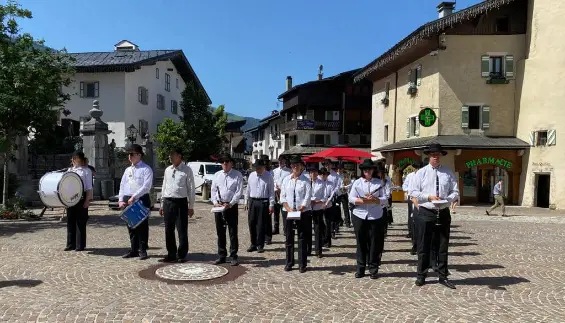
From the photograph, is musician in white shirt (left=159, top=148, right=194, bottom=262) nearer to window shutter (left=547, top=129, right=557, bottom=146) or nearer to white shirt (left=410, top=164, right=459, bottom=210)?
white shirt (left=410, top=164, right=459, bottom=210)

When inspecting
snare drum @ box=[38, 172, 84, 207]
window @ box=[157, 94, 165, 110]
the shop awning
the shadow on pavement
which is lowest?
the shadow on pavement

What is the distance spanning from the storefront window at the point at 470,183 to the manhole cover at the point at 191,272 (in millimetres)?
20971

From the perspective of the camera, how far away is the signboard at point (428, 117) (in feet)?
79.7

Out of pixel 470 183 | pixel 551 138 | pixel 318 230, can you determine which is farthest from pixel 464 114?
pixel 318 230

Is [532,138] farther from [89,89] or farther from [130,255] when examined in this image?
[89,89]

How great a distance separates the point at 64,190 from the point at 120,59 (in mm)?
27476

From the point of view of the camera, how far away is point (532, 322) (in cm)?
502

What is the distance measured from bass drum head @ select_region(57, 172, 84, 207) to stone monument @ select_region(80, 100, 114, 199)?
444 inches

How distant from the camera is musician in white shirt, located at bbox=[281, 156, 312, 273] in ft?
23.7

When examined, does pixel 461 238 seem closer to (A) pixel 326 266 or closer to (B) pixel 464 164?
(A) pixel 326 266

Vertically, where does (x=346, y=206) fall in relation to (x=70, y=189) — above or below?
below

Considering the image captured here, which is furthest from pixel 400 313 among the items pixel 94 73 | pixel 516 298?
pixel 94 73

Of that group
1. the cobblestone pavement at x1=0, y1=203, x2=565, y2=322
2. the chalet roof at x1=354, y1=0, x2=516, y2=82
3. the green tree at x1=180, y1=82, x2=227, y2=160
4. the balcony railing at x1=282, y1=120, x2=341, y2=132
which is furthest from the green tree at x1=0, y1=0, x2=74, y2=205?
the balcony railing at x1=282, y1=120, x2=341, y2=132

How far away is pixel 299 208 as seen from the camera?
731cm
